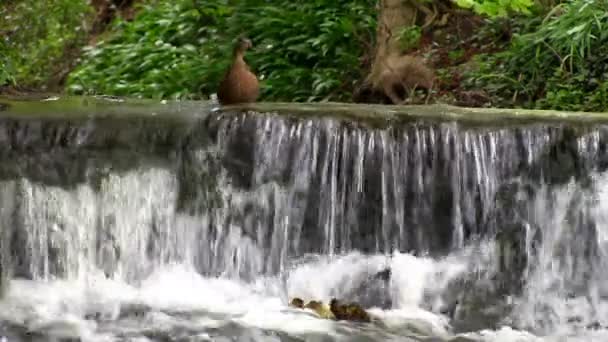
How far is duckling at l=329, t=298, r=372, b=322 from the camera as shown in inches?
216

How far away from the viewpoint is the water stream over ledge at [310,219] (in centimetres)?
561

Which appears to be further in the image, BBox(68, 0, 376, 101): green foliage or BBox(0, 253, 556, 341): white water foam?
BBox(68, 0, 376, 101): green foliage

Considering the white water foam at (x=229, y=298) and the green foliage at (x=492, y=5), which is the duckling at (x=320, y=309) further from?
the green foliage at (x=492, y=5)

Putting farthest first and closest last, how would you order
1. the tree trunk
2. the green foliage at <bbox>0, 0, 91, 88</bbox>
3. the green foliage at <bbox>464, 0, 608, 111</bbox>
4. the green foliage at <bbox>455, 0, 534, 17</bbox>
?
the green foliage at <bbox>0, 0, 91, 88</bbox> < the tree trunk < the green foliage at <bbox>464, 0, 608, 111</bbox> < the green foliage at <bbox>455, 0, 534, 17</bbox>

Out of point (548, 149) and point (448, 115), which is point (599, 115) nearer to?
point (548, 149)

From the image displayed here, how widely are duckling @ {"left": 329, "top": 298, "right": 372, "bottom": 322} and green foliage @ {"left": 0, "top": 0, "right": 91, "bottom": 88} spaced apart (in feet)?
27.8

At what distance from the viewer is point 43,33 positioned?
13797 millimetres

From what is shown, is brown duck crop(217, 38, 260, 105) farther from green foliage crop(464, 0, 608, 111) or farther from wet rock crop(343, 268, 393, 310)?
green foliage crop(464, 0, 608, 111)

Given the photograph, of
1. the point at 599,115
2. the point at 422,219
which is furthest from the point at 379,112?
the point at 599,115

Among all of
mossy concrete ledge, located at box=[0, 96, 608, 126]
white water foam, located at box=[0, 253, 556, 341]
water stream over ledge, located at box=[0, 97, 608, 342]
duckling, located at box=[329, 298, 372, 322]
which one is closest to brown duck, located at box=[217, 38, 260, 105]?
mossy concrete ledge, located at box=[0, 96, 608, 126]

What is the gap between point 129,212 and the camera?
19.2 ft

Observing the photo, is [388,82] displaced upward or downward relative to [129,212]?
upward

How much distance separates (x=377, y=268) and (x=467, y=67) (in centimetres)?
332

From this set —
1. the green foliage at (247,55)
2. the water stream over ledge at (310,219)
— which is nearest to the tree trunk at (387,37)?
the green foliage at (247,55)
